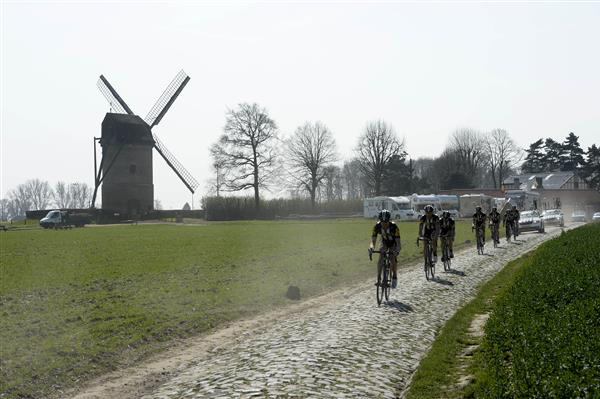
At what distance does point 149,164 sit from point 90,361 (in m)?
70.2

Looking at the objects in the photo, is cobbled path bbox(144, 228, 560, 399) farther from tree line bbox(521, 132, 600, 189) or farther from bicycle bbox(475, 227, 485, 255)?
tree line bbox(521, 132, 600, 189)

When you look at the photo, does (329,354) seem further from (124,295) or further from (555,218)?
(555,218)

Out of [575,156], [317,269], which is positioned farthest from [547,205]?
[317,269]

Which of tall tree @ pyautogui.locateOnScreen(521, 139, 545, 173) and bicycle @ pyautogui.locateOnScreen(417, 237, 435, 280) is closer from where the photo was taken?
bicycle @ pyautogui.locateOnScreen(417, 237, 435, 280)

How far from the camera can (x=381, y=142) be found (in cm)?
10919

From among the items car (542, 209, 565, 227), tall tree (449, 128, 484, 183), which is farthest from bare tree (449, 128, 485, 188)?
car (542, 209, 565, 227)

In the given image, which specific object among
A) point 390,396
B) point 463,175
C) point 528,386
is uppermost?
point 463,175

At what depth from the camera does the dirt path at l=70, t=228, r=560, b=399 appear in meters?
8.23

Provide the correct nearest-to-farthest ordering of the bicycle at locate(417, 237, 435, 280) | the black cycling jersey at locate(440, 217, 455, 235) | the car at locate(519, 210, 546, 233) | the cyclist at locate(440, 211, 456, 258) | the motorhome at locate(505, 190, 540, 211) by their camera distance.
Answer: the bicycle at locate(417, 237, 435, 280) → the cyclist at locate(440, 211, 456, 258) → the black cycling jersey at locate(440, 217, 455, 235) → the car at locate(519, 210, 546, 233) → the motorhome at locate(505, 190, 540, 211)

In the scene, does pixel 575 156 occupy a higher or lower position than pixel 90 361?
higher

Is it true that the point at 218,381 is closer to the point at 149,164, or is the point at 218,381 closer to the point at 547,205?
the point at 149,164

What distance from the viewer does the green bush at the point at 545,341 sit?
5.93m

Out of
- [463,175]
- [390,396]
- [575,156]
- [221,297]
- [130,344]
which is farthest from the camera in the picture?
[575,156]

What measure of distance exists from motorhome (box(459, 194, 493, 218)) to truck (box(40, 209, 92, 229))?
45930 mm
